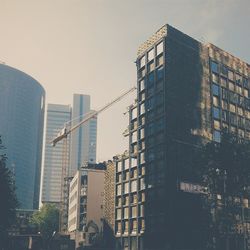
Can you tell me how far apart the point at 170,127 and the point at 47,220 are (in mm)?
102348

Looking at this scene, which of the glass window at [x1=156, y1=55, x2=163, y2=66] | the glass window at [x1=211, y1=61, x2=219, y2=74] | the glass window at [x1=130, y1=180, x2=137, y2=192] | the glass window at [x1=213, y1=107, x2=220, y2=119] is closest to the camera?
the glass window at [x1=156, y1=55, x2=163, y2=66]

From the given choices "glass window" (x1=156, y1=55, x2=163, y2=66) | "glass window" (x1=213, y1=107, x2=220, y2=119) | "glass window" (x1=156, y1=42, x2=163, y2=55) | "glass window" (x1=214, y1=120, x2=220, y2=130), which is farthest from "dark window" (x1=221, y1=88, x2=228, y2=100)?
Answer: "glass window" (x1=156, y1=42, x2=163, y2=55)

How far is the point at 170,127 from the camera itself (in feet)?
261

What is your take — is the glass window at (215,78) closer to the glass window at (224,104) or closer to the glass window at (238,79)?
the glass window at (224,104)

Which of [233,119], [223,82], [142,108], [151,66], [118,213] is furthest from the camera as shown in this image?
[223,82]

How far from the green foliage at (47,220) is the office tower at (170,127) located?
261 feet

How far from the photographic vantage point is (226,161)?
63125mm

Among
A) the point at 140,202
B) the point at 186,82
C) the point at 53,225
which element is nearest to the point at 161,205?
the point at 140,202

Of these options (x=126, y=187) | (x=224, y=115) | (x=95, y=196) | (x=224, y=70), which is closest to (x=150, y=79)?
(x=224, y=115)

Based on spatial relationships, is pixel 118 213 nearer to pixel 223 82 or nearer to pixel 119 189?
pixel 119 189

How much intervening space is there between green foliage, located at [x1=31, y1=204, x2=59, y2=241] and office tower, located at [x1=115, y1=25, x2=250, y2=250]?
79.7 m

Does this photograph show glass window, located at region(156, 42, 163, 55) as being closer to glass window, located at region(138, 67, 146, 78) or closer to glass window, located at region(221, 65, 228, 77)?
glass window, located at region(138, 67, 146, 78)

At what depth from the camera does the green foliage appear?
160 metres

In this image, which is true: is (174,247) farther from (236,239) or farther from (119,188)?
(119,188)
